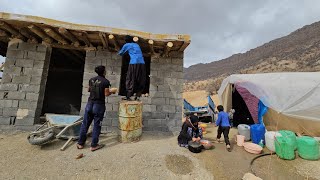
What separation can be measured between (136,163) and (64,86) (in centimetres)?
669

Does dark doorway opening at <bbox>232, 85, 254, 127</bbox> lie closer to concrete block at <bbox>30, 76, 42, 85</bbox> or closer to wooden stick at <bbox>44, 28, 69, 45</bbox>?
wooden stick at <bbox>44, 28, 69, 45</bbox>

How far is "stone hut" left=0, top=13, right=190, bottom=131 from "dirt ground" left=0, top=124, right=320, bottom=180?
122 cm

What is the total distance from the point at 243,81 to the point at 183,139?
159 inches

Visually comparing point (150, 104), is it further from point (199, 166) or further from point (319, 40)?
point (319, 40)

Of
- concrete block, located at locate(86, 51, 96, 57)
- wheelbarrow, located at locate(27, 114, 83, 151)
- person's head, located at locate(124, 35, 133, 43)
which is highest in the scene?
person's head, located at locate(124, 35, 133, 43)

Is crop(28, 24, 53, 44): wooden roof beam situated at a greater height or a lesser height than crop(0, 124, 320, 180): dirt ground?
A: greater

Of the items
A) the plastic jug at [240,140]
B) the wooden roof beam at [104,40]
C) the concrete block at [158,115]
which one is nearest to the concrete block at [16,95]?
the wooden roof beam at [104,40]

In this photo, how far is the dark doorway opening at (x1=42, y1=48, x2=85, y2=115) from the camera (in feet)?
27.6

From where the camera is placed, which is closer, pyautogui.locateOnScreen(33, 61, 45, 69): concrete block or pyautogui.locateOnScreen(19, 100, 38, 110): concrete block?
pyautogui.locateOnScreen(19, 100, 38, 110): concrete block

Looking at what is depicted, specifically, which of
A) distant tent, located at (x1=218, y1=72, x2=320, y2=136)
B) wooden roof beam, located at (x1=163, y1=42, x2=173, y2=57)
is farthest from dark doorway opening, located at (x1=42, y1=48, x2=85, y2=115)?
distant tent, located at (x1=218, y1=72, x2=320, y2=136)

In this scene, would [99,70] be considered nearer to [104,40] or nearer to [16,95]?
[104,40]

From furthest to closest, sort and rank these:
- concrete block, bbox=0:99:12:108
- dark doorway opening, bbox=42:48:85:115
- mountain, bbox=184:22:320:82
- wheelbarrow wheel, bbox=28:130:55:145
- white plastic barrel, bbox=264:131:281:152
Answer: mountain, bbox=184:22:320:82
dark doorway opening, bbox=42:48:85:115
concrete block, bbox=0:99:12:108
white plastic barrel, bbox=264:131:281:152
wheelbarrow wheel, bbox=28:130:55:145

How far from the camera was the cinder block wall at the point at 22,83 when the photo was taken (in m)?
5.47

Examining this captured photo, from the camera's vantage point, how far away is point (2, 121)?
17.8 feet
